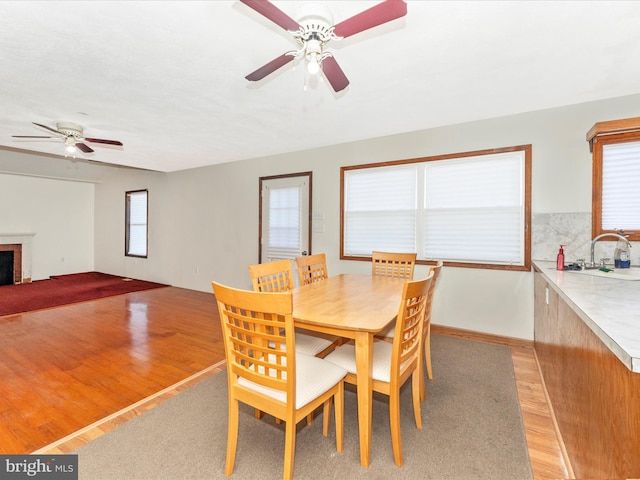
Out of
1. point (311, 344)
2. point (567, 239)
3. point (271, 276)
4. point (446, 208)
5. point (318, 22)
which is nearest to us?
point (318, 22)

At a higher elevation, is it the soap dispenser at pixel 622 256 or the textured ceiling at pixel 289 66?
the textured ceiling at pixel 289 66

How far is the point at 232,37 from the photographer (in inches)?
74.6

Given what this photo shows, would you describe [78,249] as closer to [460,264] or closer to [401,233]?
[401,233]

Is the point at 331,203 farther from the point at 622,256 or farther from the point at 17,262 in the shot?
the point at 17,262

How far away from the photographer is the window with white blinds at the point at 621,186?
8.62ft

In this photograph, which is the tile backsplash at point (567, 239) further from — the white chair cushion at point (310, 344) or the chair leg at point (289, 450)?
the chair leg at point (289, 450)

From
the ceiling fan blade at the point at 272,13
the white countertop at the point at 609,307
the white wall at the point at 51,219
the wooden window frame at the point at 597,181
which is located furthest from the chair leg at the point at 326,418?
the white wall at the point at 51,219

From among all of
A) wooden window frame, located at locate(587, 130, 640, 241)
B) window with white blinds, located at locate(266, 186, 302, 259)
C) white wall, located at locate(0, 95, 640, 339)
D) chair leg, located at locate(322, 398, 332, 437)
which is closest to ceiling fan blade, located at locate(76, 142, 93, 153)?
white wall, located at locate(0, 95, 640, 339)

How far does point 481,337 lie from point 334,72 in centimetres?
311

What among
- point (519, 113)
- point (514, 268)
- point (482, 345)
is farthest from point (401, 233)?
point (519, 113)

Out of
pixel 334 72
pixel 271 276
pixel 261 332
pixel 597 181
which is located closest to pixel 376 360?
pixel 261 332

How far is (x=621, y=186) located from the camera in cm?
268

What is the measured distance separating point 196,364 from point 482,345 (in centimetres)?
294

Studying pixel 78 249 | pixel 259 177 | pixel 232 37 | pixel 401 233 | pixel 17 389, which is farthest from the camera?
pixel 78 249
